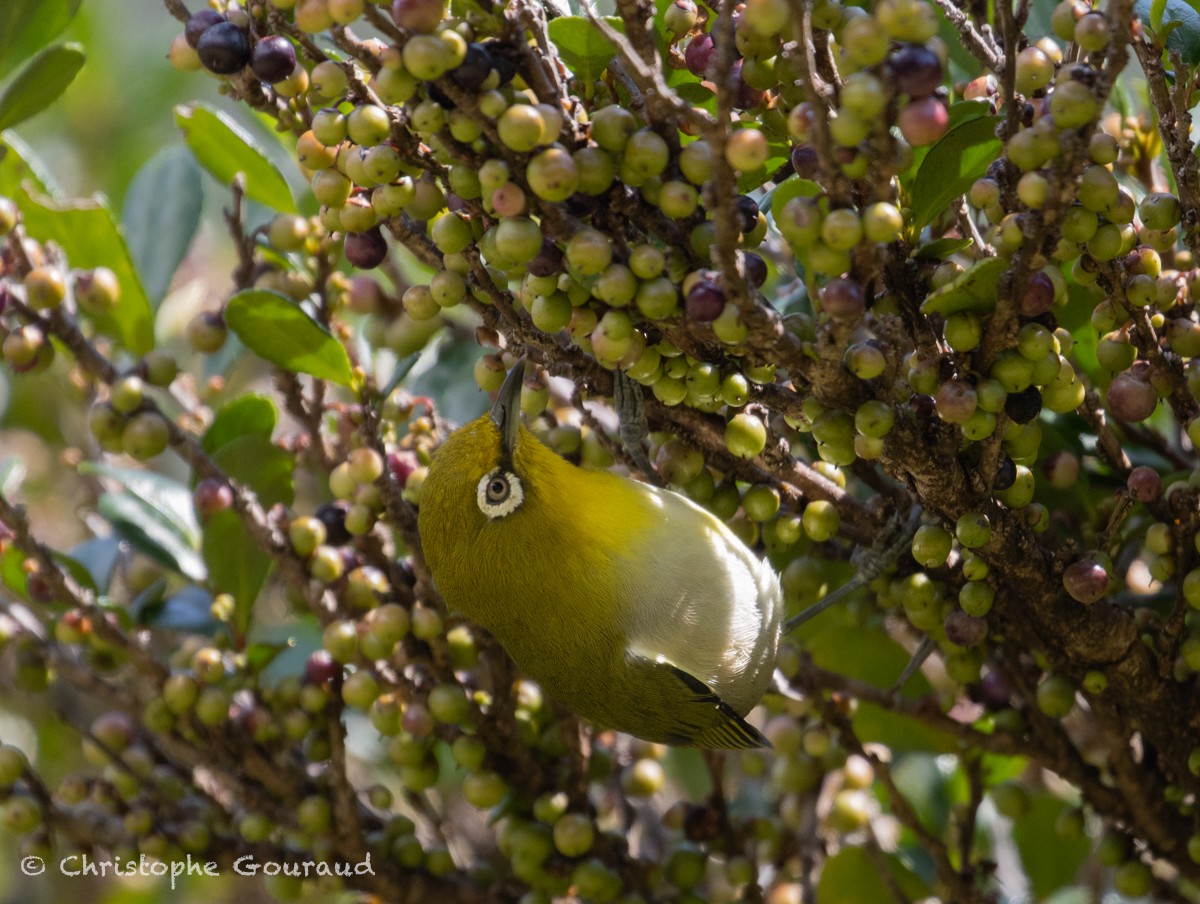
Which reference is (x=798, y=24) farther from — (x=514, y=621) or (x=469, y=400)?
(x=469, y=400)

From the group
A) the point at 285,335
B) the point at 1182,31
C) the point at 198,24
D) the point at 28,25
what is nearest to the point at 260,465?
the point at 285,335

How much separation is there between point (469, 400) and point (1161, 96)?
1.88 metres

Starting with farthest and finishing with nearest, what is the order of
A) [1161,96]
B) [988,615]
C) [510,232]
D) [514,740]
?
1. [514,740]
2. [988,615]
3. [1161,96]
4. [510,232]

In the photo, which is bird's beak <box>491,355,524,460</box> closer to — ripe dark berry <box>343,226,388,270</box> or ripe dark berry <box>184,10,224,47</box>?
Result: ripe dark berry <box>343,226,388,270</box>

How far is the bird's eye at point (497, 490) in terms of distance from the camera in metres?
2.70

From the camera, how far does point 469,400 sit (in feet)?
10.7

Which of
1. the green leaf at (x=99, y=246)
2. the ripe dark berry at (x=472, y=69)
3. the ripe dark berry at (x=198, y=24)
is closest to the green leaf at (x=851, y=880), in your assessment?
the green leaf at (x=99, y=246)

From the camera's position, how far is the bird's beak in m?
2.45

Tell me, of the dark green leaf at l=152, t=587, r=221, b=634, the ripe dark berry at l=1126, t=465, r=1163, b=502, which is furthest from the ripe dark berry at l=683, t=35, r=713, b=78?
the dark green leaf at l=152, t=587, r=221, b=634

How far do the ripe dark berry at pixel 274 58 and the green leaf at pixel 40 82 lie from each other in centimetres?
82

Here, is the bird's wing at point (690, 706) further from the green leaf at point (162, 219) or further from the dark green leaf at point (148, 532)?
the green leaf at point (162, 219)

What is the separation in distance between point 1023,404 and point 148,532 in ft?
7.51

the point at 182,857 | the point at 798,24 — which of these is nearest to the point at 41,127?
the point at 182,857

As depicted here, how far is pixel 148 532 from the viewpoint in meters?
3.14
